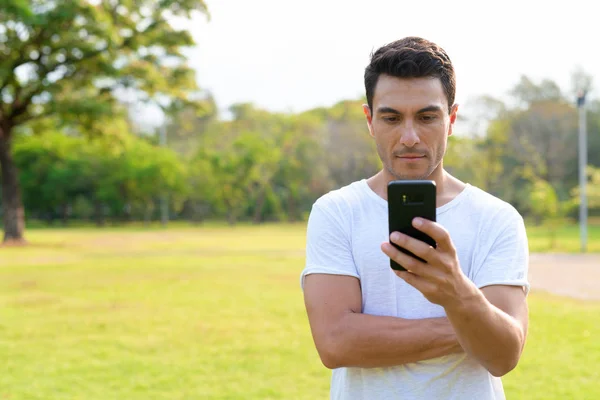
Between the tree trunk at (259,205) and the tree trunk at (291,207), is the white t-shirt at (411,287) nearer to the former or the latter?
the tree trunk at (259,205)

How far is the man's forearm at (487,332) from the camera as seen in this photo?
148 centimetres

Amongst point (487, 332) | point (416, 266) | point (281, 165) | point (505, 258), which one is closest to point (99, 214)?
point (281, 165)

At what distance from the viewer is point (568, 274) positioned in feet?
52.1

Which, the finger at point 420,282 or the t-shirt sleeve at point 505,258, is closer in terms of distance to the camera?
the finger at point 420,282

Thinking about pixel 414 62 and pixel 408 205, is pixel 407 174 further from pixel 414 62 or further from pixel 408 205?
pixel 408 205

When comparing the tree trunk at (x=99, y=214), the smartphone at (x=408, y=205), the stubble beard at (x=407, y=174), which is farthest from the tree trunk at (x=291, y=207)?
the smartphone at (x=408, y=205)

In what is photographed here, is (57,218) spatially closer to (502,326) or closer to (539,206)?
(539,206)

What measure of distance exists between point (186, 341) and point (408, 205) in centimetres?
698

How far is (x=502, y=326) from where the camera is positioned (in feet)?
5.19

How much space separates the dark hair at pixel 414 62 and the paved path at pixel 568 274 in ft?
37.0

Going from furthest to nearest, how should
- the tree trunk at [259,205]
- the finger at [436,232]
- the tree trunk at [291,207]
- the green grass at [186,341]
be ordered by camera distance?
the tree trunk at [291,207] → the tree trunk at [259,205] → the green grass at [186,341] → the finger at [436,232]

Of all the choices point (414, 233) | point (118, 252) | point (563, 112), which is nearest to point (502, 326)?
point (414, 233)

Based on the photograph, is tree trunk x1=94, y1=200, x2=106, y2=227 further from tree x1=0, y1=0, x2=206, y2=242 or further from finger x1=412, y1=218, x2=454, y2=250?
finger x1=412, y1=218, x2=454, y2=250

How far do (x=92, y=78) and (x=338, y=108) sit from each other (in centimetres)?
3691
